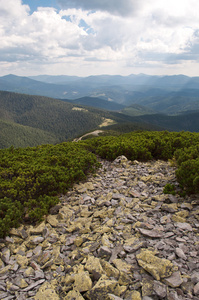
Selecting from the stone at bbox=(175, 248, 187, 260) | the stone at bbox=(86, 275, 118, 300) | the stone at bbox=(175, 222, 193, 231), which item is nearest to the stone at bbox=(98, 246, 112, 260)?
the stone at bbox=(86, 275, 118, 300)

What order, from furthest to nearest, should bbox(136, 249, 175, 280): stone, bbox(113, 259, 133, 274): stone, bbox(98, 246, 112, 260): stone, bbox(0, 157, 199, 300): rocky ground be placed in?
bbox(98, 246, 112, 260): stone, bbox(113, 259, 133, 274): stone, bbox(136, 249, 175, 280): stone, bbox(0, 157, 199, 300): rocky ground

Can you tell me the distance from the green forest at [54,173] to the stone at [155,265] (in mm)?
3531

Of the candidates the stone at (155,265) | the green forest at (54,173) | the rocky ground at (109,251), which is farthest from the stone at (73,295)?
the green forest at (54,173)

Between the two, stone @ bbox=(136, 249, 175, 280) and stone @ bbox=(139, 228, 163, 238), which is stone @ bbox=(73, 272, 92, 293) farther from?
stone @ bbox=(139, 228, 163, 238)

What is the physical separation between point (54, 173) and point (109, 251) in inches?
216

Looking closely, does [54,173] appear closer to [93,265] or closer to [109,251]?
[109,251]

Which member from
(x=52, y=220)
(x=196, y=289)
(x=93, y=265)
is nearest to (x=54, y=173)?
(x=52, y=220)

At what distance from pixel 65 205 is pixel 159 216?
4.16m

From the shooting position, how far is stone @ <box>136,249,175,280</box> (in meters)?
4.29

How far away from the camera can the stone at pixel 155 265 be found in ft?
14.1

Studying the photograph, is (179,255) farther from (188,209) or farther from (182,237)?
(188,209)

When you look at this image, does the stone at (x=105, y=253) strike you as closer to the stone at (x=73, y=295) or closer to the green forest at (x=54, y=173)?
the stone at (x=73, y=295)

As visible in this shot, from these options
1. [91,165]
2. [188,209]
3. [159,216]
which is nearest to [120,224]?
[159,216]

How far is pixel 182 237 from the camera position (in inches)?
215
